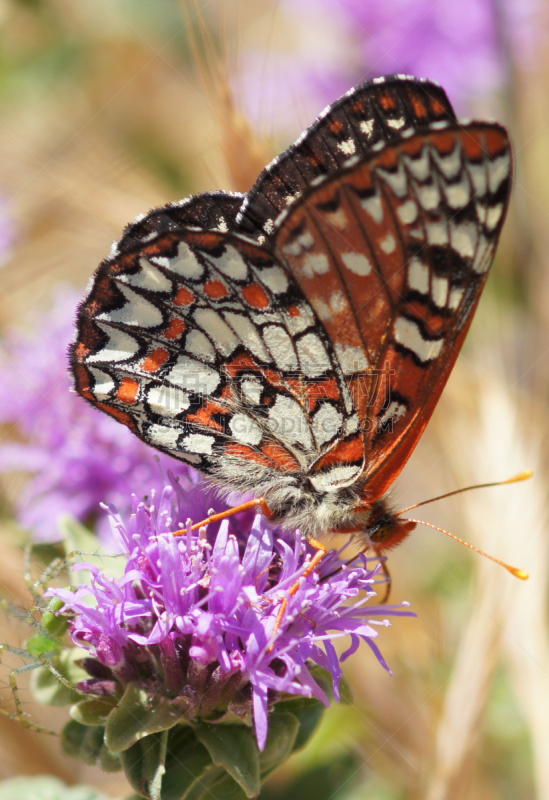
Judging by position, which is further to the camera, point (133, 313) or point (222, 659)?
point (133, 313)

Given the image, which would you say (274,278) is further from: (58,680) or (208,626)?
(58,680)

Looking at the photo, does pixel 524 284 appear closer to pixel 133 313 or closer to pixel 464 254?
pixel 464 254

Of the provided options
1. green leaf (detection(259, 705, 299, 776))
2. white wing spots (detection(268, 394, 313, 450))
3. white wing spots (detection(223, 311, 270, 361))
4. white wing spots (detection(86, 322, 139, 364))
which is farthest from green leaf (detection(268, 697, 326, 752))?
white wing spots (detection(86, 322, 139, 364))

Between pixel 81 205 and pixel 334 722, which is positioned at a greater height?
pixel 81 205

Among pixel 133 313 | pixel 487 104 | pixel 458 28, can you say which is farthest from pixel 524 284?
pixel 133 313

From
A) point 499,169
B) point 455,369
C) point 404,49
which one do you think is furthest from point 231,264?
point 404,49

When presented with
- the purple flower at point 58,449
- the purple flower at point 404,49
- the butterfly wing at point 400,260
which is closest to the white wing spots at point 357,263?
the butterfly wing at point 400,260

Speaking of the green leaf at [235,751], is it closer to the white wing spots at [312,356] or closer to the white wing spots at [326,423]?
the white wing spots at [326,423]
